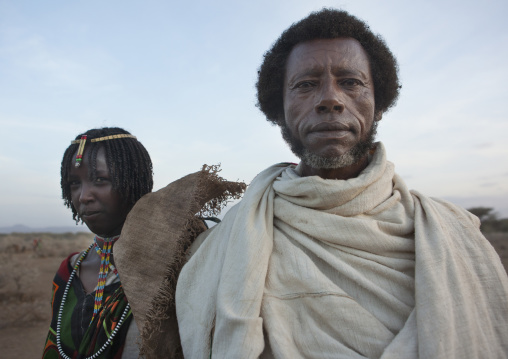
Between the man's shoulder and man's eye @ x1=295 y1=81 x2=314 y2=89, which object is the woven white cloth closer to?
the man's shoulder

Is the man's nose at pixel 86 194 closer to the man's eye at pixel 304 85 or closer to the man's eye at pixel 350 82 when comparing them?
the man's eye at pixel 304 85

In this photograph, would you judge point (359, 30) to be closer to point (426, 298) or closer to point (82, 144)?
point (426, 298)

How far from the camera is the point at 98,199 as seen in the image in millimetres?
2303

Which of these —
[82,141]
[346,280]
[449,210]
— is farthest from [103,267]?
[449,210]

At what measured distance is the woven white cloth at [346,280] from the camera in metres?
1.54

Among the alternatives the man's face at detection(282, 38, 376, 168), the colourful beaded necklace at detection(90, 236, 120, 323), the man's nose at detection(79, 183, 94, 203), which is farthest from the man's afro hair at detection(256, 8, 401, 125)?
the colourful beaded necklace at detection(90, 236, 120, 323)

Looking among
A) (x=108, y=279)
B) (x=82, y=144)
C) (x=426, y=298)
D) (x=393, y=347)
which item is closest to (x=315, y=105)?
(x=426, y=298)

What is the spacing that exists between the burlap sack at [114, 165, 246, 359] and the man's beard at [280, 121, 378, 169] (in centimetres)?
57

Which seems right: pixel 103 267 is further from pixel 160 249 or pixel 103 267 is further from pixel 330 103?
pixel 330 103

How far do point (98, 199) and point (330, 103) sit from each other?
147 cm

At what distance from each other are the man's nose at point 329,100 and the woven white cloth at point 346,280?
14.1 inches

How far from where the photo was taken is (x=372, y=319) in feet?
5.25

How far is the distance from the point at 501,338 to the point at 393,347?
0.48 m

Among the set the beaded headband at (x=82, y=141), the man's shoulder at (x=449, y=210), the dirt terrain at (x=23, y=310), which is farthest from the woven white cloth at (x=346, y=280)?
the dirt terrain at (x=23, y=310)
